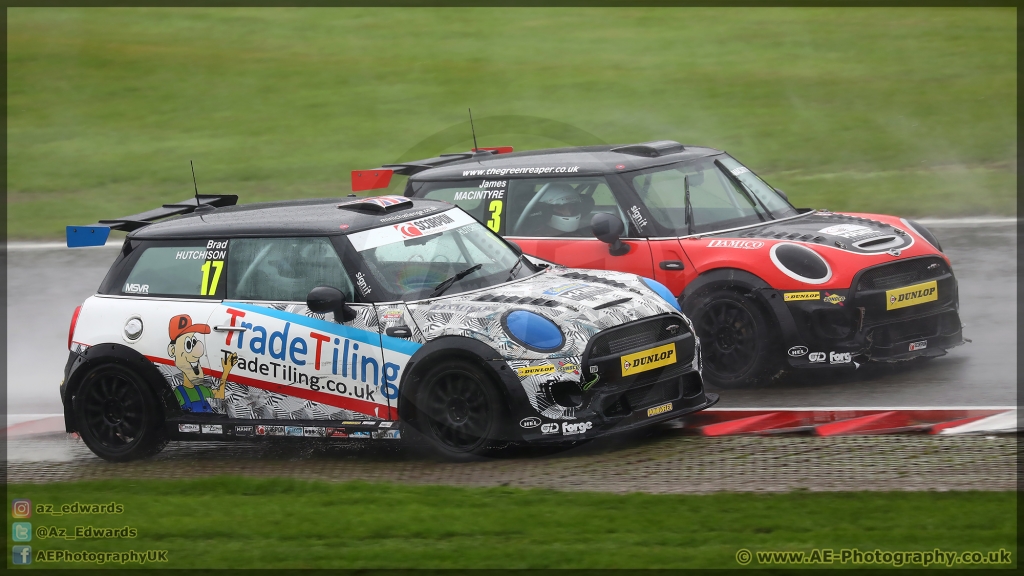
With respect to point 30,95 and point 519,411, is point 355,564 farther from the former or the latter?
point 30,95

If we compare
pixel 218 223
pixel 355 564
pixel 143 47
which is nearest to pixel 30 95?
pixel 143 47

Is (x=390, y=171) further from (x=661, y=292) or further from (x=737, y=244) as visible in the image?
(x=661, y=292)

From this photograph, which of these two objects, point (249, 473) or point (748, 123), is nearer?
point (249, 473)

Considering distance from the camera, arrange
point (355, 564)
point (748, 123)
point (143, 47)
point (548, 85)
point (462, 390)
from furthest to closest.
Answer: point (143, 47)
point (548, 85)
point (748, 123)
point (462, 390)
point (355, 564)

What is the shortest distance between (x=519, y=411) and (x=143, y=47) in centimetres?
2159

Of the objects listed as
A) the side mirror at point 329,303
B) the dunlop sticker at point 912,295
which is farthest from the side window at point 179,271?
the dunlop sticker at point 912,295

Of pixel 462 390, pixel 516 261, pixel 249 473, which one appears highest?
pixel 516 261

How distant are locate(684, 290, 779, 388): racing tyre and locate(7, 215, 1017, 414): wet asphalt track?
0.46 feet

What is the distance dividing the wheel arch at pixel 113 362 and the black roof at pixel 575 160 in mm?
3316

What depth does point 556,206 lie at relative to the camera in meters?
9.84

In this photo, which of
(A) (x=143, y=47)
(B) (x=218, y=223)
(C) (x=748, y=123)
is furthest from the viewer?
(A) (x=143, y=47)

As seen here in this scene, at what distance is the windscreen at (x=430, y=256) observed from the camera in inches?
302

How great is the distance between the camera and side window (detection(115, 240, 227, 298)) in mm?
7991

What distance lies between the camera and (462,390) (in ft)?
23.7
